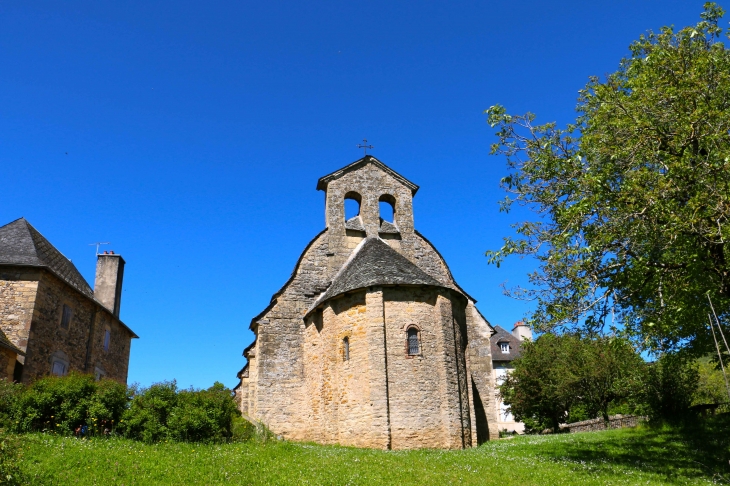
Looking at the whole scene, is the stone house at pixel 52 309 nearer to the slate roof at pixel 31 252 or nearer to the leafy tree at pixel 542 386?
the slate roof at pixel 31 252

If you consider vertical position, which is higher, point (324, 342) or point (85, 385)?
point (324, 342)

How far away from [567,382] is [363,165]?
15872mm

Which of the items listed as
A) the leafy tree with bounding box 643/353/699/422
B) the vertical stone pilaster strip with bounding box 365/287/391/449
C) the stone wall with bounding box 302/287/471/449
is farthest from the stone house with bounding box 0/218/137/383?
the leafy tree with bounding box 643/353/699/422

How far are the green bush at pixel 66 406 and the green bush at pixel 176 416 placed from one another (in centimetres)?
54

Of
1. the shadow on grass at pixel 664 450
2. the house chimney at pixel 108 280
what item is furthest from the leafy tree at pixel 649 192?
the house chimney at pixel 108 280

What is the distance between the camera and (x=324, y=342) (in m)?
21.3

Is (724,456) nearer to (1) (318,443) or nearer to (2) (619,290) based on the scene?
(2) (619,290)

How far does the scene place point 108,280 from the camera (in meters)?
26.8

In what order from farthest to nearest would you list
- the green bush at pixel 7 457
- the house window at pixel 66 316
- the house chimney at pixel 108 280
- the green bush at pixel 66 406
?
the house chimney at pixel 108 280 < the house window at pixel 66 316 < the green bush at pixel 66 406 < the green bush at pixel 7 457

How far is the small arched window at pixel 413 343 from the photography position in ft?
63.8

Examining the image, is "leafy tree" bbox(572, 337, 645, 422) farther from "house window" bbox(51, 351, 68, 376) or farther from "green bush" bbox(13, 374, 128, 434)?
"house window" bbox(51, 351, 68, 376)

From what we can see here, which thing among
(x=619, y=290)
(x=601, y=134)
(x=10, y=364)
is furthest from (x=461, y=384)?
(x=10, y=364)

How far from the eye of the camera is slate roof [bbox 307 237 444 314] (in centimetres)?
1991

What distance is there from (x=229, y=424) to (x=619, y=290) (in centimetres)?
1131
